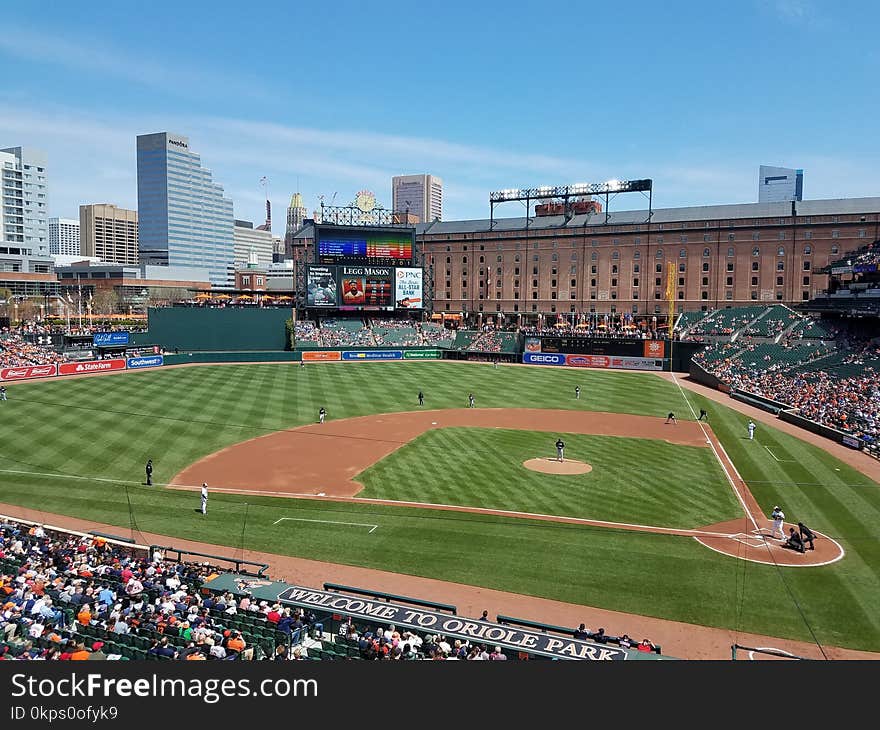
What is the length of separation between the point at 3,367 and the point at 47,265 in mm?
102295

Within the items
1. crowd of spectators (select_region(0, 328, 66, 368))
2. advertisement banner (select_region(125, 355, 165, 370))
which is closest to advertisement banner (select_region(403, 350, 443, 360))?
advertisement banner (select_region(125, 355, 165, 370))

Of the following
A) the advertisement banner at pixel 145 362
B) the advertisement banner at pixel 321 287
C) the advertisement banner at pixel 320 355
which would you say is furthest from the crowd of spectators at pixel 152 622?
the advertisement banner at pixel 321 287

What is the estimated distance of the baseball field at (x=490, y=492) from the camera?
62.4 feet

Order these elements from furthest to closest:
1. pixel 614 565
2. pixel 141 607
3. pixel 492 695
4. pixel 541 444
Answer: pixel 541 444 < pixel 614 565 < pixel 141 607 < pixel 492 695

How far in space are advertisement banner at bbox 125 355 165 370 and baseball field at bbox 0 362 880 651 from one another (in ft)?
41.1

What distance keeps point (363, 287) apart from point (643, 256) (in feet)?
139

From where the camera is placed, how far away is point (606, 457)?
34281mm

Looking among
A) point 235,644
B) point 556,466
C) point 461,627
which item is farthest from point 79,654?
point 556,466

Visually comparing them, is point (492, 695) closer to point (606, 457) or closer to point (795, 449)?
point (606, 457)

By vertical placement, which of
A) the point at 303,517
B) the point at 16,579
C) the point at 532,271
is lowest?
the point at 303,517

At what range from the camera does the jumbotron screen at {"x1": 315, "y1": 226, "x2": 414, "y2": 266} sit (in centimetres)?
8319

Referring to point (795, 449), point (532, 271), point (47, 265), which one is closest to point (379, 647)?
point (795, 449)

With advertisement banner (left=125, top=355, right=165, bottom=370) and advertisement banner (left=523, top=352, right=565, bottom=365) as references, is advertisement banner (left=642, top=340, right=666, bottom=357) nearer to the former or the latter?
advertisement banner (left=523, top=352, right=565, bottom=365)

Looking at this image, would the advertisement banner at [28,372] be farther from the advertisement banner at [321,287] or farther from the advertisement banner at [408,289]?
the advertisement banner at [408,289]
